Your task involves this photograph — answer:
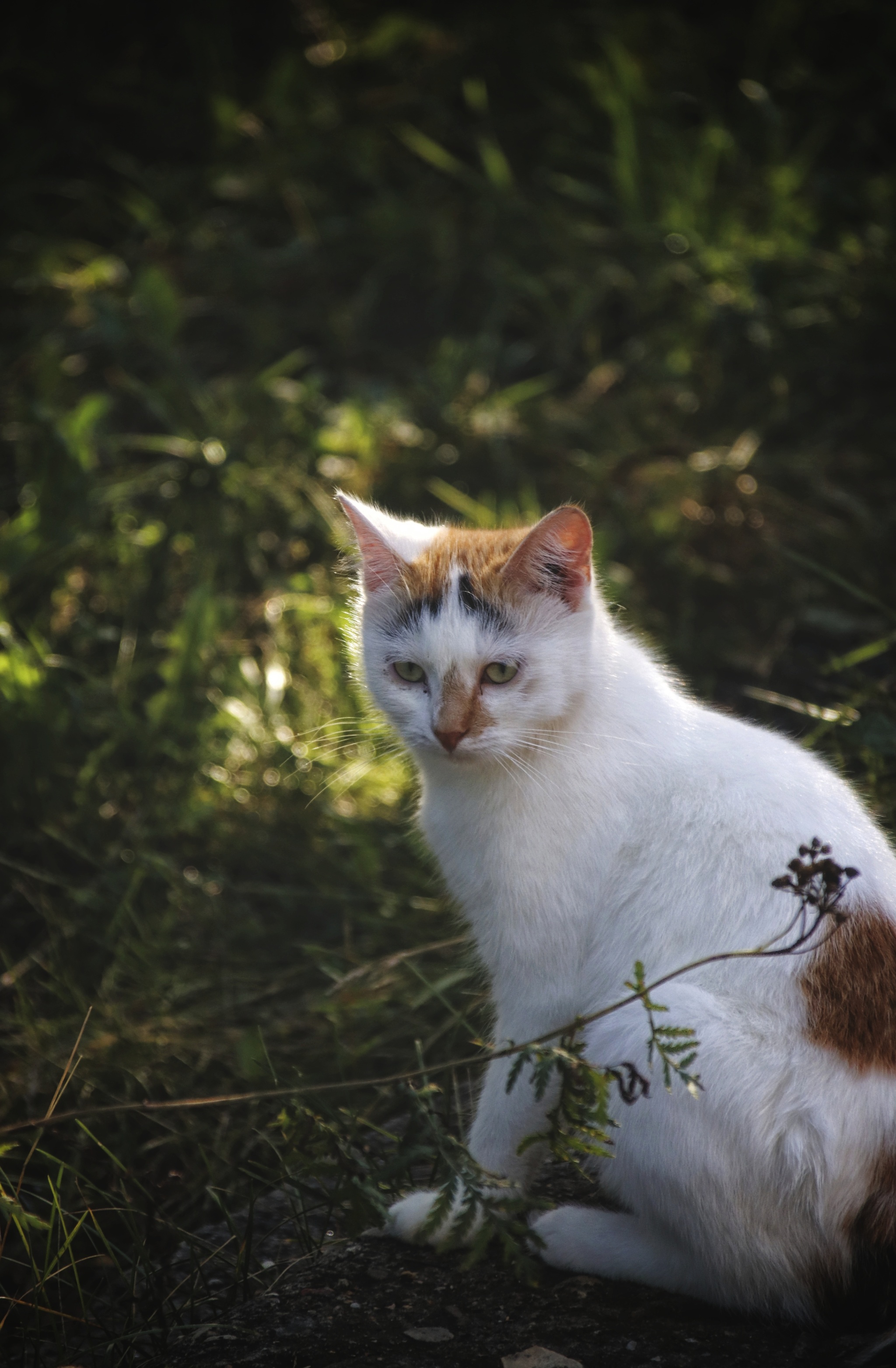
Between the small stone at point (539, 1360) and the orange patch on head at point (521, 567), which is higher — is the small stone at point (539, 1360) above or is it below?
below

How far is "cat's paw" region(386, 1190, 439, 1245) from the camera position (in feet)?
6.29

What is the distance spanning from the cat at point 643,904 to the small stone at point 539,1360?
0.20 metres

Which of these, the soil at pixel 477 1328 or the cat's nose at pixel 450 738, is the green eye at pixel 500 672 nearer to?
the cat's nose at pixel 450 738

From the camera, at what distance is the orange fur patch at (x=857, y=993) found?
163cm

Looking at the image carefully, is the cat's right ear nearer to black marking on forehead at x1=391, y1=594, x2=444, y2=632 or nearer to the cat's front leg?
black marking on forehead at x1=391, y1=594, x2=444, y2=632

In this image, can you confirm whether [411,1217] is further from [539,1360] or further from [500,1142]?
[539,1360]

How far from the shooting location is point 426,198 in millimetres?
4840

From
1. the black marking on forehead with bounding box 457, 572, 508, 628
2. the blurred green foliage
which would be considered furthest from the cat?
the blurred green foliage

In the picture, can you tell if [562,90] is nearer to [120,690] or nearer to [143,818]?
[120,690]

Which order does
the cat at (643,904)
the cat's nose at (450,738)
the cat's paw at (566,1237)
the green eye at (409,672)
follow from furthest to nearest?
the green eye at (409,672), the cat's nose at (450,738), the cat's paw at (566,1237), the cat at (643,904)

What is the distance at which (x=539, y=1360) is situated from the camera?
1613 millimetres

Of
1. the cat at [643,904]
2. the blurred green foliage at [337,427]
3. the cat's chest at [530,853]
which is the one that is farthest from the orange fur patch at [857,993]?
the cat's chest at [530,853]

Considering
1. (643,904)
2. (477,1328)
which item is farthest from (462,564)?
(477,1328)

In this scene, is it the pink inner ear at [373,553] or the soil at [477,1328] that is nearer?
the soil at [477,1328]
